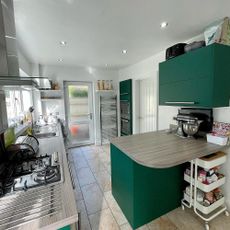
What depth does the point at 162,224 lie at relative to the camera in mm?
1597

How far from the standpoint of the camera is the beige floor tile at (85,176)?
7.98ft

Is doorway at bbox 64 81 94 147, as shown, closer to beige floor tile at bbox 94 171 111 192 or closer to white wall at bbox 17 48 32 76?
white wall at bbox 17 48 32 76

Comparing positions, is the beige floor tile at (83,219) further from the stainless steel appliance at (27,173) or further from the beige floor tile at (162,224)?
the stainless steel appliance at (27,173)

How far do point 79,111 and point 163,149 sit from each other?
3.05 meters

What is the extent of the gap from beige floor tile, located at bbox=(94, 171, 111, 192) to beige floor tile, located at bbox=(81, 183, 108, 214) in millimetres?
80

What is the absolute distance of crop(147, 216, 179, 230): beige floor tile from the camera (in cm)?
155

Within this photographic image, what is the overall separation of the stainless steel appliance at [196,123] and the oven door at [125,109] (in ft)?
6.34

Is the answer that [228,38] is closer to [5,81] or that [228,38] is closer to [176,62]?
[176,62]

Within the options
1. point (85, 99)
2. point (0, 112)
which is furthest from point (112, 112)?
point (0, 112)

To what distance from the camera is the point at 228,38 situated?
1.52m

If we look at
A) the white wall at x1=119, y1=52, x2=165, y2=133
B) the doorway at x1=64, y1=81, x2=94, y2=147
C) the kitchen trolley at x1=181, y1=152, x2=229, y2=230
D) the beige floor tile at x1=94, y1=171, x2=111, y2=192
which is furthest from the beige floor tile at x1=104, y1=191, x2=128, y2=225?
the doorway at x1=64, y1=81, x2=94, y2=147

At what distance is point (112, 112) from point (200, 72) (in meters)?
3.00

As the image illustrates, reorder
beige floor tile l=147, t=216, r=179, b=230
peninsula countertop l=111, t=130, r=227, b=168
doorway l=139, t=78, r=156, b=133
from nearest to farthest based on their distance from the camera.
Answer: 1. peninsula countertop l=111, t=130, r=227, b=168
2. beige floor tile l=147, t=216, r=179, b=230
3. doorway l=139, t=78, r=156, b=133

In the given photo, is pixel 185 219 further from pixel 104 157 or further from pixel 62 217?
pixel 104 157
